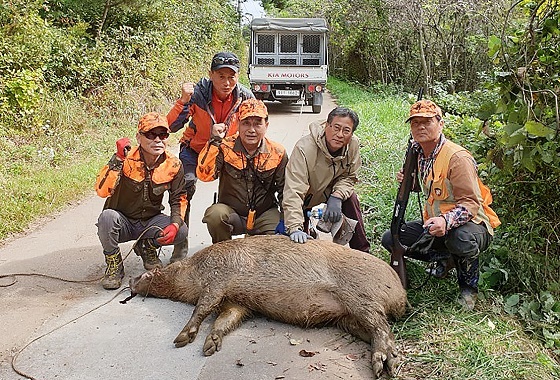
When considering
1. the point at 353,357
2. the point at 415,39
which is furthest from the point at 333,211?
the point at 415,39

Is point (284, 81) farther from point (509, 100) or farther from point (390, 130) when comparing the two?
point (509, 100)

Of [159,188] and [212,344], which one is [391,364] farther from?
[159,188]

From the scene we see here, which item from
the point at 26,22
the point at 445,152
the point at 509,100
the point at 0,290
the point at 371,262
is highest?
the point at 26,22

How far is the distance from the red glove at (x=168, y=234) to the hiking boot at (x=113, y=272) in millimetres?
403

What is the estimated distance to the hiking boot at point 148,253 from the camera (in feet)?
17.8

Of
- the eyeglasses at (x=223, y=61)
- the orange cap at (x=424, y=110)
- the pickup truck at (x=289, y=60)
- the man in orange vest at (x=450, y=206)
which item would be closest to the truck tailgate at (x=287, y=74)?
the pickup truck at (x=289, y=60)

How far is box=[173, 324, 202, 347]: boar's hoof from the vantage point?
13.4 ft

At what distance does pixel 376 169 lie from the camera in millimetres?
8844

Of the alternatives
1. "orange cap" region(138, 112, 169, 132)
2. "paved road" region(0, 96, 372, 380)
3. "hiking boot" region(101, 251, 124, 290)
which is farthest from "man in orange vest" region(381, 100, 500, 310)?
"hiking boot" region(101, 251, 124, 290)

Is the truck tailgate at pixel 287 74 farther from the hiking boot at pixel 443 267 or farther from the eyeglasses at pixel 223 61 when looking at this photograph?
the hiking boot at pixel 443 267

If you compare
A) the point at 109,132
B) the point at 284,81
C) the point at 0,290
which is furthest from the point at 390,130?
the point at 0,290

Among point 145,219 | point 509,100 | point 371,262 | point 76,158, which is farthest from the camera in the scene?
point 76,158

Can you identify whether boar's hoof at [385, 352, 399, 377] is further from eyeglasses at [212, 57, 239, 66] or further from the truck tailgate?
the truck tailgate

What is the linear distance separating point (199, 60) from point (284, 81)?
12.0 feet
